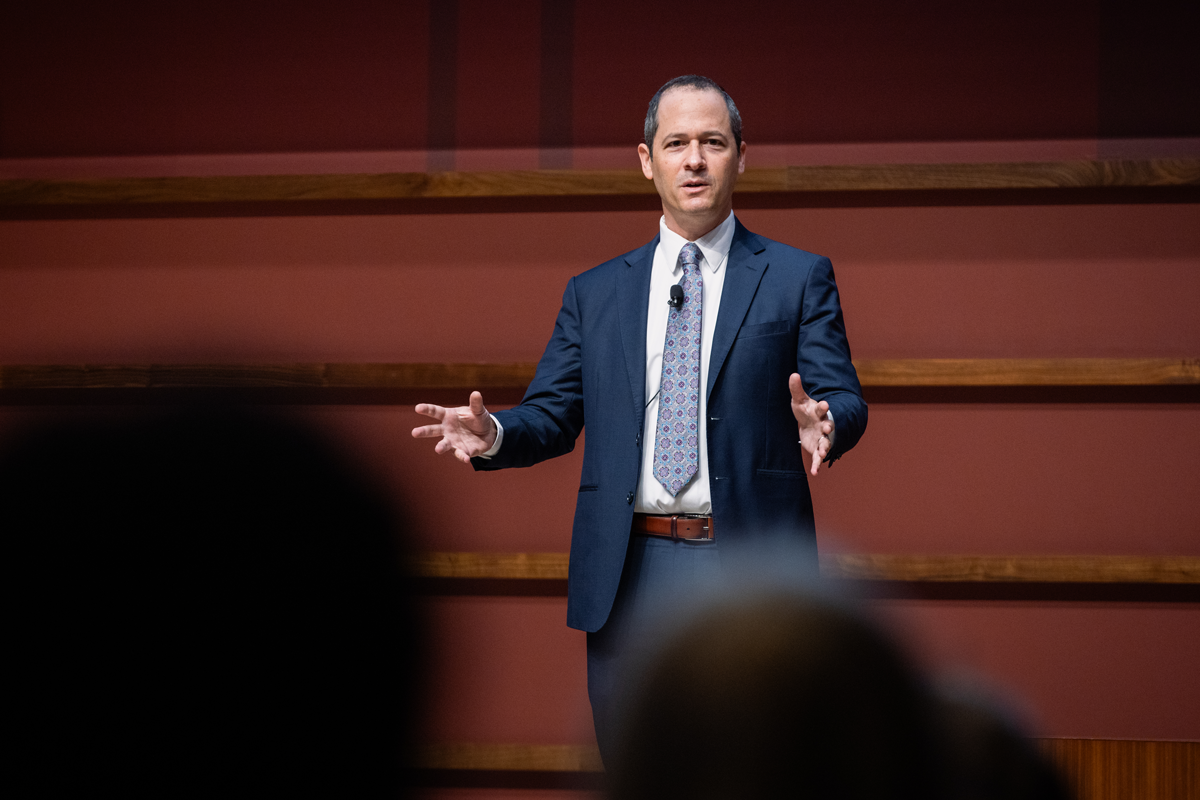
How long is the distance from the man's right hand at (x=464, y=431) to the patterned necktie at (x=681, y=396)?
295 millimetres

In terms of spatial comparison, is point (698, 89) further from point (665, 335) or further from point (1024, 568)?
point (1024, 568)

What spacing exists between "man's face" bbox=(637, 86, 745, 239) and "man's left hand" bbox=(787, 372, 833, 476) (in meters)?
0.43

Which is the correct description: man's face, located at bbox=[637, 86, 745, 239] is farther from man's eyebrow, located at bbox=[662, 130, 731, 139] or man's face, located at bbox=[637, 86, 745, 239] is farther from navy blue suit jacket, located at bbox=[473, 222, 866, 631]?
navy blue suit jacket, located at bbox=[473, 222, 866, 631]

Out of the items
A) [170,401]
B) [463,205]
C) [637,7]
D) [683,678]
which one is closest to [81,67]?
[170,401]

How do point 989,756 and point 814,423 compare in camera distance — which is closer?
point 989,756

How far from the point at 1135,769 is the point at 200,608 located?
2.48 meters

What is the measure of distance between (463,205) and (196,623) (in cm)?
234

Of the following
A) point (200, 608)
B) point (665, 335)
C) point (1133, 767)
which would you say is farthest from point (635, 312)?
point (1133, 767)

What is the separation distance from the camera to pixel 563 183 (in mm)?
2869

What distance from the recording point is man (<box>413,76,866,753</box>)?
1581 millimetres

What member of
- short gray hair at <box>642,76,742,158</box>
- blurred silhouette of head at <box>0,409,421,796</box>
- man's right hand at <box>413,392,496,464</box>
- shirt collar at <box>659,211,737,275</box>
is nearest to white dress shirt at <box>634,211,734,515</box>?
shirt collar at <box>659,211,737,275</box>

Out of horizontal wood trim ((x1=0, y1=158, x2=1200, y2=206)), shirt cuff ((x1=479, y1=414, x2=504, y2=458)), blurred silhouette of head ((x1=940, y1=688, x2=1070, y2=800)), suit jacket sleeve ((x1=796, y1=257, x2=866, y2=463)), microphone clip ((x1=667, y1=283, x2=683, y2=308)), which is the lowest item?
blurred silhouette of head ((x1=940, y1=688, x2=1070, y2=800))

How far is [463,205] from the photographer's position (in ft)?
9.63

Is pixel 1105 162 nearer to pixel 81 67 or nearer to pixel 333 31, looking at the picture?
pixel 333 31
